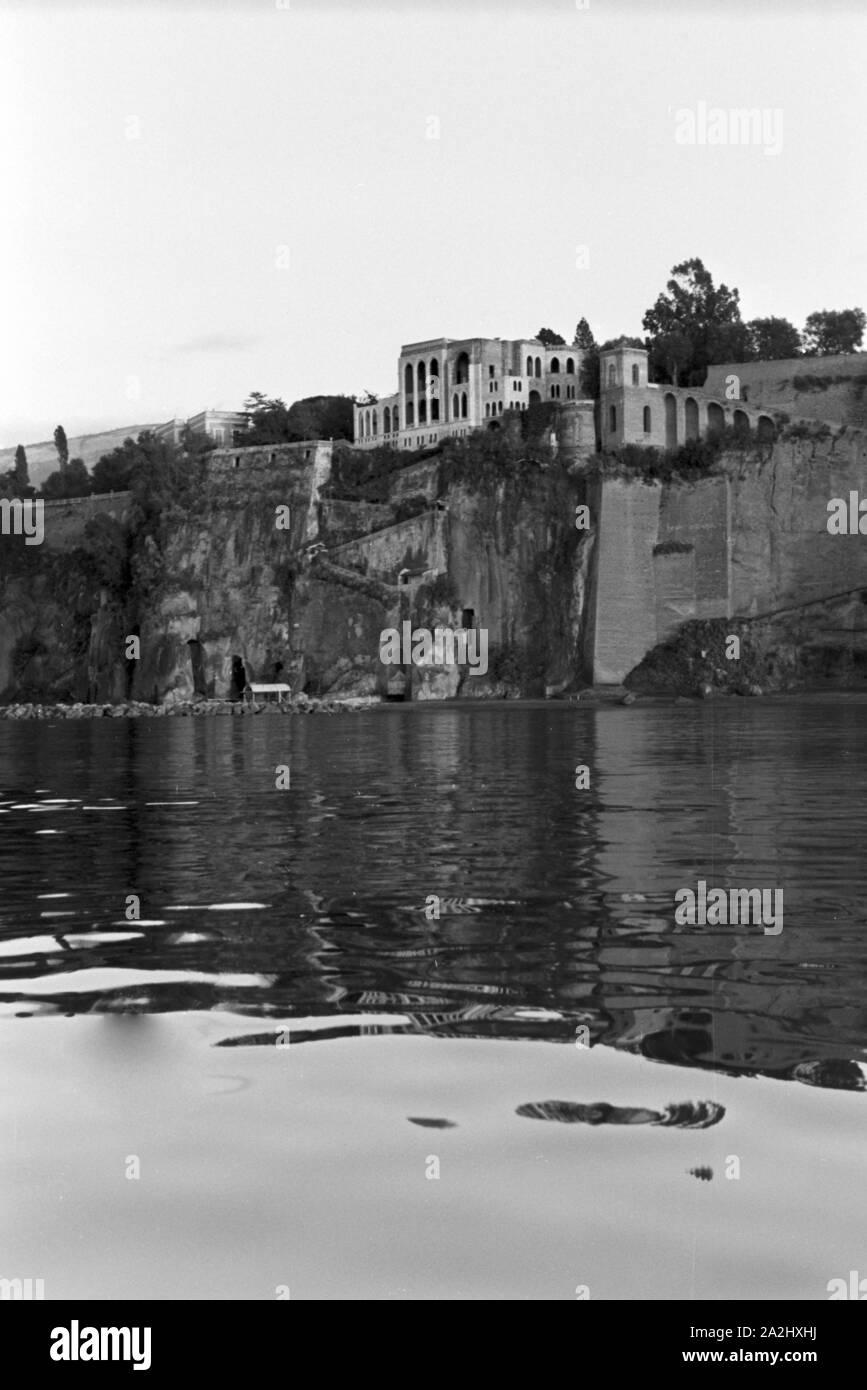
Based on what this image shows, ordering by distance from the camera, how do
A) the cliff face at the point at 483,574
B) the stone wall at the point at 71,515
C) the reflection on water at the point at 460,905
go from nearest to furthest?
the reflection on water at the point at 460,905, the cliff face at the point at 483,574, the stone wall at the point at 71,515

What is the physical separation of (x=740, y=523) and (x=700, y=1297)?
68455mm

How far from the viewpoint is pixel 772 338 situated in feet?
286

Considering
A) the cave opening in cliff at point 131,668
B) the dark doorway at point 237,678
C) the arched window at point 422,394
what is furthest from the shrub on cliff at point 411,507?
the cave opening in cliff at point 131,668

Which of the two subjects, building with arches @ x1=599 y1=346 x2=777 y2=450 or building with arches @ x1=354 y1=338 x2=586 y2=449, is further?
building with arches @ x1=354 y1=338 x2=586 y2=449

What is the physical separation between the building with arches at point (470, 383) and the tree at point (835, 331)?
47.2ft

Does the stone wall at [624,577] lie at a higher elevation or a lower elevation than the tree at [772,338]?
lower

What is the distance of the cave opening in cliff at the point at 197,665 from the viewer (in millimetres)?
77062

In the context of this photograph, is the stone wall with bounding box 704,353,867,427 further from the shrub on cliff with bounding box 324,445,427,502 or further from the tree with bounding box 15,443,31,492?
the tree with bounding box 15,443,31,492

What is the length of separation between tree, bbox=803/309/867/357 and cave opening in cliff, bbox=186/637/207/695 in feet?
118

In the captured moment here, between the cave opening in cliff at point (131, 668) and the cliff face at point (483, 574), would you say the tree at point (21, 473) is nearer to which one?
the cliff face at point (483, 574)

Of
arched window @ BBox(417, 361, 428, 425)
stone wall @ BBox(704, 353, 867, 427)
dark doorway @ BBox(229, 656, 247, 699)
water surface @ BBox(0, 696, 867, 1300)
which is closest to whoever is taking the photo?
water surface @ BBox(0, 696, 867, 1300)

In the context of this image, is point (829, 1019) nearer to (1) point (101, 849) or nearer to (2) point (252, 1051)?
(2) point (252, 1051)

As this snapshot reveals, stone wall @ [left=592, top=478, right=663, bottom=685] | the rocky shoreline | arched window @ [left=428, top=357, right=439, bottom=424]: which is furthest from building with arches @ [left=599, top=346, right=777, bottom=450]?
the rocky shoreline

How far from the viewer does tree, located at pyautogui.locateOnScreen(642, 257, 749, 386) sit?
84000 millimetres
